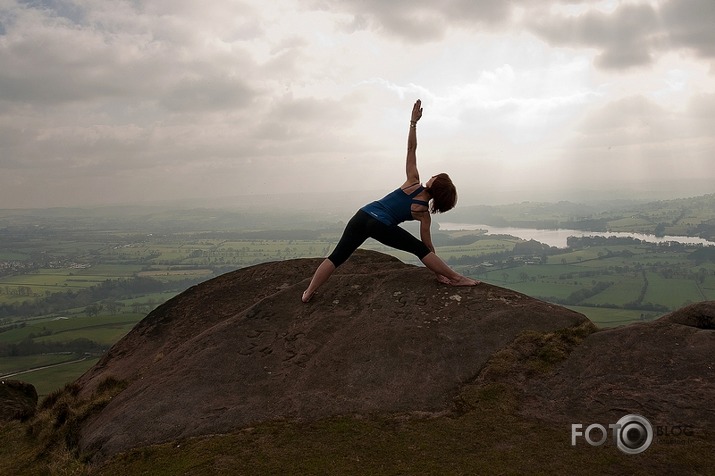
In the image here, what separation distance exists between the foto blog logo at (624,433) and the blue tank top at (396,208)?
234 inches

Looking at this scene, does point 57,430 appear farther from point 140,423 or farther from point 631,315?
point 631,315

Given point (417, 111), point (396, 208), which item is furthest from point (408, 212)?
point (417, 111)

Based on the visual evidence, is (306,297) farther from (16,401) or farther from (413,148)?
(16,401)

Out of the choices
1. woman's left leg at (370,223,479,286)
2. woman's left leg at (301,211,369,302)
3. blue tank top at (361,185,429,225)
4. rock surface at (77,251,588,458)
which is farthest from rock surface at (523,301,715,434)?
woman's left leg at (301,211,369,302)

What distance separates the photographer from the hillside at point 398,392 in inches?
252

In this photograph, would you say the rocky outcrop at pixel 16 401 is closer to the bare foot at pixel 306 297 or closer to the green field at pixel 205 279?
the bare foot at pixel 306 297

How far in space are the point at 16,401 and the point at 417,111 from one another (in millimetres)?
14798

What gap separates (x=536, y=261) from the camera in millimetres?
154625

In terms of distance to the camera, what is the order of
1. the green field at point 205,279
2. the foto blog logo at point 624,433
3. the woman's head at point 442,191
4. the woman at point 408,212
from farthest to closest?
the green field at point 205,279
the woman at point 408,212
the woman's head at point 442,191
the foto blog logo at point 624,433

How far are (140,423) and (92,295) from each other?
15781 cm

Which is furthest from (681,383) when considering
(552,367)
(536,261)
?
(536,261)

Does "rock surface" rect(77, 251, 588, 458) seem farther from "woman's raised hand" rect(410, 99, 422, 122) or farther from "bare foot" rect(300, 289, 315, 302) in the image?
"woman's raised hand" rect(410, 99, 422, 122)

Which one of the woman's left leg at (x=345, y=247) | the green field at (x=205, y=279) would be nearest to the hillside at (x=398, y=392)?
the woman's left leg at (x=345, y=247)

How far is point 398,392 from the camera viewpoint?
27.9ft
